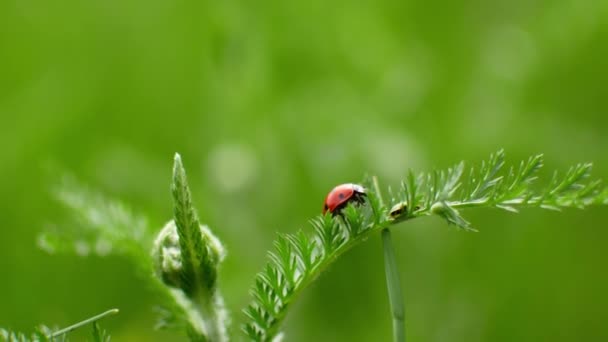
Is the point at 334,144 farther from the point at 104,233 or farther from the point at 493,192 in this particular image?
the point at 493,192

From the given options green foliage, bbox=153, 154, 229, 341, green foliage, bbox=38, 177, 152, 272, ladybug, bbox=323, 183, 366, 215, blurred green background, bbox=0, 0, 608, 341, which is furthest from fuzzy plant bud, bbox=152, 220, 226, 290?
blurred green background, bbox=0, 0, 608, 341

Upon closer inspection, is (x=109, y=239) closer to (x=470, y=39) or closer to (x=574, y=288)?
(x=574, y=288)

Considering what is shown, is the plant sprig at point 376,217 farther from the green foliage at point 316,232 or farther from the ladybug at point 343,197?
the ladybug at point 343,197

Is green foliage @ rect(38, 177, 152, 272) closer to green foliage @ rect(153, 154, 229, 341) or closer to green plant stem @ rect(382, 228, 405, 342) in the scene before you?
green foliage @ rect(153, 154, 229, 341)

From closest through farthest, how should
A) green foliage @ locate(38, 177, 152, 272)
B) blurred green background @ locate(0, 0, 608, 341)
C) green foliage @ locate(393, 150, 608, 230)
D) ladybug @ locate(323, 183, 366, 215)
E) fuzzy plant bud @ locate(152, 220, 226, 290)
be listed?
green foliage @ locate(393, 150, 608, 230) → fuzzy plant bud @ locate(152, 220, 226, 290) → ladybug @ locate(323, 183, 366, 215) → green foliage @ locate(38, 177, 152, 272) → blurred green background @ locate(0, 0, 608, 341)

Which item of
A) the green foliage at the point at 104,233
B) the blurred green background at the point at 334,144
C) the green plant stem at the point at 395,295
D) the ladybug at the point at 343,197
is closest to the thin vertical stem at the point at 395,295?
the green plant stem at the point at 395,295

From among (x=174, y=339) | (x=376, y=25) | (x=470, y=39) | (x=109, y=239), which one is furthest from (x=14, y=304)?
(x=470, y=39)

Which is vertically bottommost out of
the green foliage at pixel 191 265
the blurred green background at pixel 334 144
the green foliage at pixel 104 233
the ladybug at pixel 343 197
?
the green foliage at pixel 191 265
